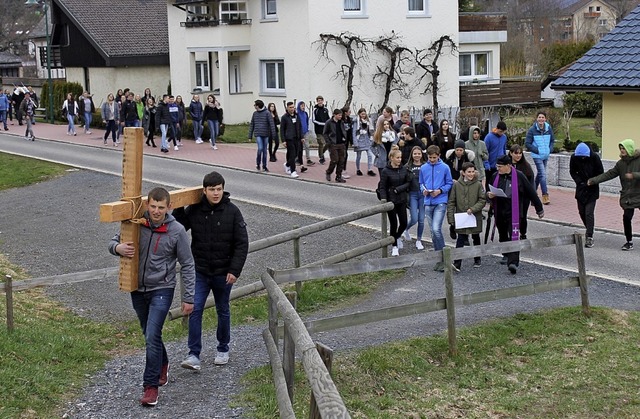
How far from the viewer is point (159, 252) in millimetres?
7969

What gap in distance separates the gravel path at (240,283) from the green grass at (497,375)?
38 cm

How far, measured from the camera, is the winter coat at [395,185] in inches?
556

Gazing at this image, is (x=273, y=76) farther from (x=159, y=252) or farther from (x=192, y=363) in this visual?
(x=159, y=252)

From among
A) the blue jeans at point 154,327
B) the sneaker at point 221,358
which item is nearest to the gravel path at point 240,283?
the sneaker at point 221,358

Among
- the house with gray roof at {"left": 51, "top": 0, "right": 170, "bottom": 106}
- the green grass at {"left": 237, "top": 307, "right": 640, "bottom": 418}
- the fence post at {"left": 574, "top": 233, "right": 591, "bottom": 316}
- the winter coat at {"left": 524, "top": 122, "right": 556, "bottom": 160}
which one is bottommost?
the green grass at {"left": 237, "top": 307, "right": 640, "bottom": 418}

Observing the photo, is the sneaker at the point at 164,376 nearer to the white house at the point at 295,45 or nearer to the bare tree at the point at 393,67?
the white house at the point at 295,45

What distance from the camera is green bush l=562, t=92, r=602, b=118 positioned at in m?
40.5

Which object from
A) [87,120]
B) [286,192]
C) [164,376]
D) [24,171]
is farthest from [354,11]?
[164,376]

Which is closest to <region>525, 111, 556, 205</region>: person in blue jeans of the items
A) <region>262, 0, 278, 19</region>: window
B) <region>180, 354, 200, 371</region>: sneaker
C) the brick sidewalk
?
the brick sidewalk

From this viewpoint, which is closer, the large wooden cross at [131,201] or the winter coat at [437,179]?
the large wooden cross at [131,201]

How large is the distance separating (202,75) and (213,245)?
1228 inches

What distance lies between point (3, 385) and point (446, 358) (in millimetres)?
4055

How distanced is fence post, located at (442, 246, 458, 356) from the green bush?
3157 centimetres

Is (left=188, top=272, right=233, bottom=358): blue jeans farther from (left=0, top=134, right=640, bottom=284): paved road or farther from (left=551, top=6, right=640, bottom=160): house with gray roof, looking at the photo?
(left=551, top=6, right=640, bottom=160): house with gray roof
